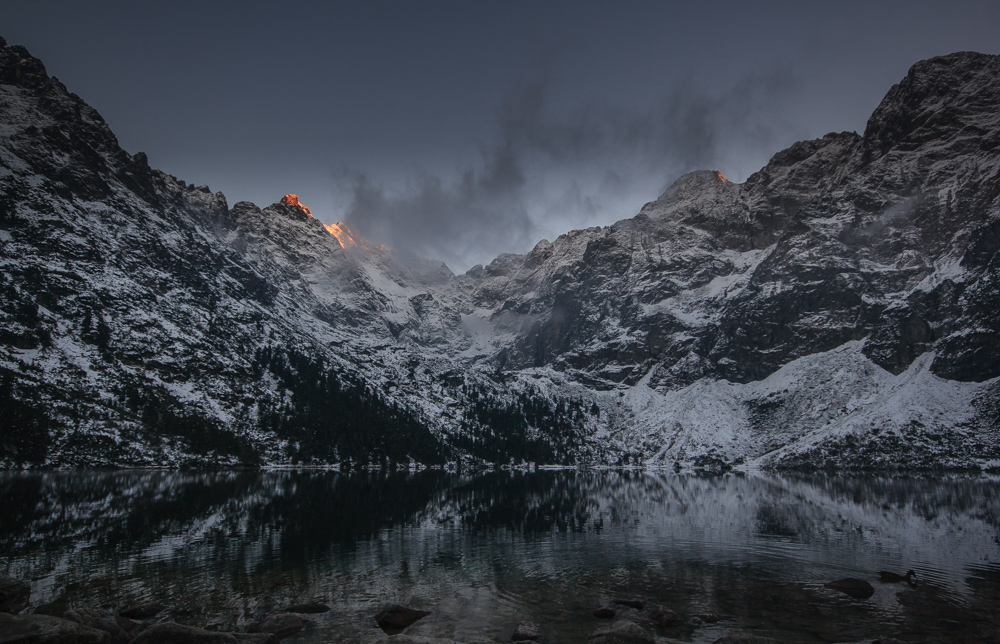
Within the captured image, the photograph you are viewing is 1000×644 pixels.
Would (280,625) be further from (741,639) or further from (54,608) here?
(741,639)

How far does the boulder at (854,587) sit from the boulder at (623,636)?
52.1 feet

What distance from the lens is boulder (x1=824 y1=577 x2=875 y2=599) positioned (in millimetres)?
31109

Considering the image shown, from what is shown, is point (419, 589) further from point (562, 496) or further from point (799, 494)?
point (799, 494)

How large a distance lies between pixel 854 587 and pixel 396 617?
26.1 m

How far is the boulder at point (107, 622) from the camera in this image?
2250cm

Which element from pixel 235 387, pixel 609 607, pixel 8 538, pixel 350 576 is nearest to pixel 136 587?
pixel 350 576

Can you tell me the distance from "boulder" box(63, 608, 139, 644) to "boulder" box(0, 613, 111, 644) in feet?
5.48

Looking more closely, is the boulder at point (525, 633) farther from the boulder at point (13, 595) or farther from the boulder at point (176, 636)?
the boulder at point (13, 595)

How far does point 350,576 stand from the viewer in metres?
36.7

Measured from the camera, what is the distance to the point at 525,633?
81.6ft

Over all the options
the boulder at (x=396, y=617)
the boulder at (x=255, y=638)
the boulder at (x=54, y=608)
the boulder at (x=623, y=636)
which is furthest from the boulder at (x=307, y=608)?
the boulder at (x=623, y=636)

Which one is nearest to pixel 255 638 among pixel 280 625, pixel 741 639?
pixel 280 625

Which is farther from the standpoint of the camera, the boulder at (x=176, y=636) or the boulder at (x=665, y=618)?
the boulder at (x=665, y=618)

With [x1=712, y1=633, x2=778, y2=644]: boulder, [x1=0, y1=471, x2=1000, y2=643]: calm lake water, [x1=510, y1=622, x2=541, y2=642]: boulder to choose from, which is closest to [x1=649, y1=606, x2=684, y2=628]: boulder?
[x1=0, y1=471, x2=1000, y2=643]: calm lake water
